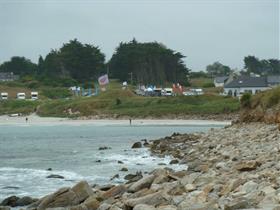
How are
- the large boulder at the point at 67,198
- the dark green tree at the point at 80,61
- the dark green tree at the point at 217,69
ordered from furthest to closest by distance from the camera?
1. the dark green tree at the point at 217,69
2. the dark green tree at the point at 80,61
3. the large boulder at the point at 67,198

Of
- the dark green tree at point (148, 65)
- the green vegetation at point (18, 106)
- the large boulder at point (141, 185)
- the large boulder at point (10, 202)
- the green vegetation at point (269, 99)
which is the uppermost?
the dark green tree at point (148, 65)

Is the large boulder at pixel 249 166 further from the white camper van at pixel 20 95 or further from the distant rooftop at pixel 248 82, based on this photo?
the white camper van at pixel 20 95

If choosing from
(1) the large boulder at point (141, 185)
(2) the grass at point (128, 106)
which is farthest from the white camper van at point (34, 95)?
(1) the large boulder at point (141, 185)

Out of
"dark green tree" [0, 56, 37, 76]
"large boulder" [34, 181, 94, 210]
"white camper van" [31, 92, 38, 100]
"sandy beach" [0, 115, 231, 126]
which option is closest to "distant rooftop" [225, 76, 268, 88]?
"sandy beach" [0, 115, 231, 126]

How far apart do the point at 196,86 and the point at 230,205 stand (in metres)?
129

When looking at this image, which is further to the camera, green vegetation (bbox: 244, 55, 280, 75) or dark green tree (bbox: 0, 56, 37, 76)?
green vegetation (bbox: 244, 55, 280, 75)

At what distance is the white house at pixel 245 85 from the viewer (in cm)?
11575

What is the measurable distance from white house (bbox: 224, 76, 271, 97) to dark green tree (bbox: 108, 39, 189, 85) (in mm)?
24500

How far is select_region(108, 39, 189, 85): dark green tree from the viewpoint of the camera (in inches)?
5428

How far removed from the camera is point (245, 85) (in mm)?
115938

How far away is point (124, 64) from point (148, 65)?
5.86 m

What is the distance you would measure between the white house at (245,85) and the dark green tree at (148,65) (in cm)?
2450

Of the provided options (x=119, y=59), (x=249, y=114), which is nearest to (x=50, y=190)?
(x=249, y=114)

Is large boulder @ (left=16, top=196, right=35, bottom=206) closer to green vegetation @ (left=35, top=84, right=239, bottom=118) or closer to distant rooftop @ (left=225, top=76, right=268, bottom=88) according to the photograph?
green vegetation @ (left=35, top=84, right=239, bottom=118)
